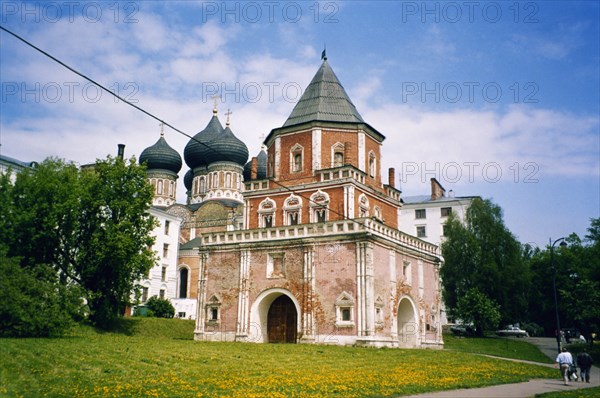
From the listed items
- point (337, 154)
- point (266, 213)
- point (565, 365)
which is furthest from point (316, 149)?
point (565, 365)

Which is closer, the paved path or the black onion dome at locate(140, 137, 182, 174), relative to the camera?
the paved path

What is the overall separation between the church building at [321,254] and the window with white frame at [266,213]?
0.20 feet

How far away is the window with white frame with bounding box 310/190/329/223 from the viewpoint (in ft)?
107

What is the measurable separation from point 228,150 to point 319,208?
1247 inches

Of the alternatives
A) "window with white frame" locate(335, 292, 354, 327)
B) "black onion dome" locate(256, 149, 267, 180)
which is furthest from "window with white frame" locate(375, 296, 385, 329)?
"black onion dome" locate(256, 149, 267, 180)

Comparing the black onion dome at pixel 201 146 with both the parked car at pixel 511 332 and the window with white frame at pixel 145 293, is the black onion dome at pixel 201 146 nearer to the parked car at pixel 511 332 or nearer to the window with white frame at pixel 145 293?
the window with white frame at pixel 145 293

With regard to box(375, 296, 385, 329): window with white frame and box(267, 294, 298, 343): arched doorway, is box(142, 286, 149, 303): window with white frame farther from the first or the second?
box(375, 296, 385, 329): window with white frame

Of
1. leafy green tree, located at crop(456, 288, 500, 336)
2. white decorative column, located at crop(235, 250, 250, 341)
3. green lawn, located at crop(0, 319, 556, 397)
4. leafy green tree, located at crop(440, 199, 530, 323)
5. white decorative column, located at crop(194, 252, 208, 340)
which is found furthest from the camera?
leafy green tree, located at crop(440, 199, 530, 323)

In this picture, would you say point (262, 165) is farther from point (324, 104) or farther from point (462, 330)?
point (324, 104)

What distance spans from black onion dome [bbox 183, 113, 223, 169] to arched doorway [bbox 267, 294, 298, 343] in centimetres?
3414

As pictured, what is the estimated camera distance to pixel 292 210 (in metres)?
34.0

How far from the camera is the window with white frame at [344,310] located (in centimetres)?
2906

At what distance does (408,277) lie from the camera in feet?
109

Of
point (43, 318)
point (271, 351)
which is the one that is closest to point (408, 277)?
point (271, 351)
